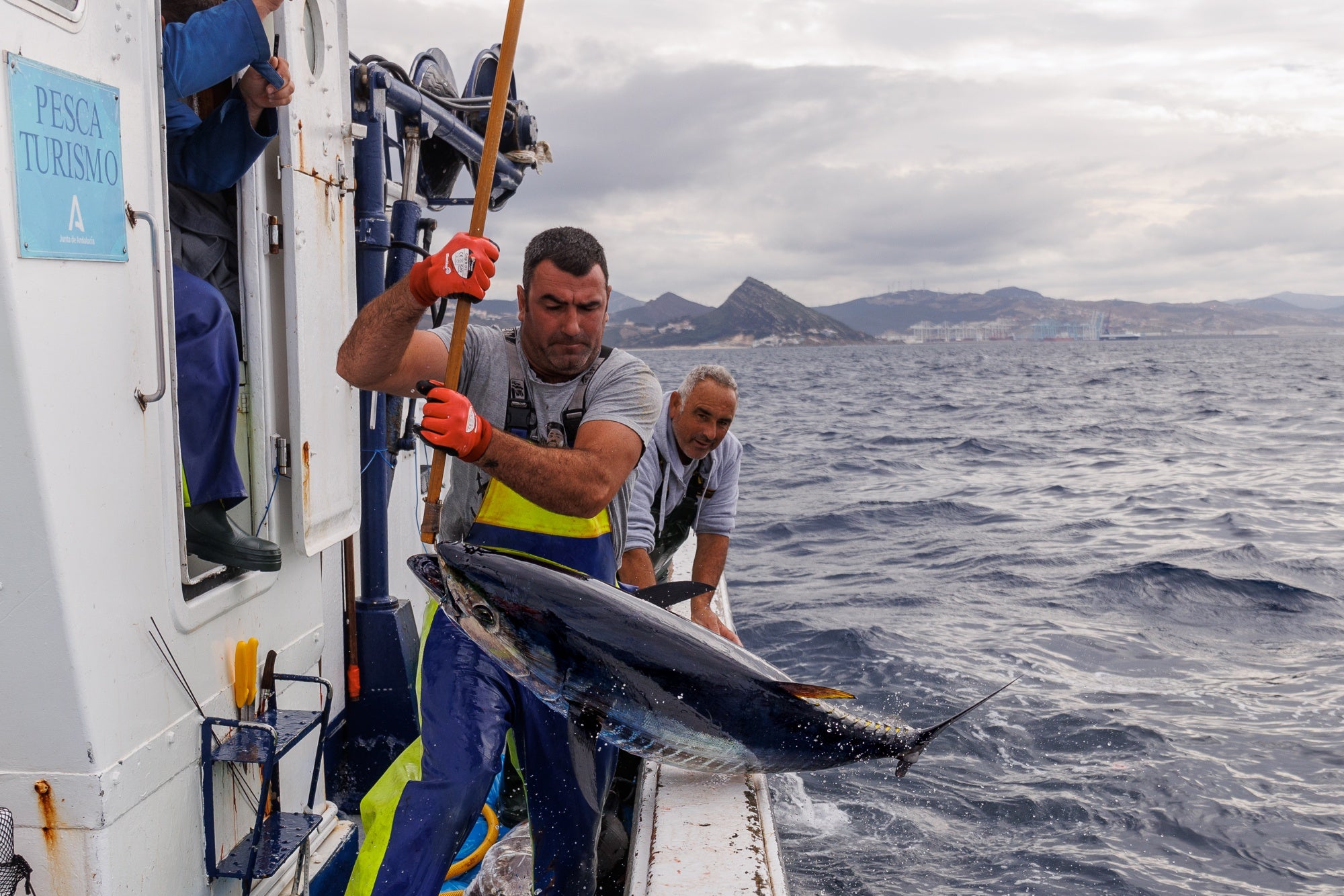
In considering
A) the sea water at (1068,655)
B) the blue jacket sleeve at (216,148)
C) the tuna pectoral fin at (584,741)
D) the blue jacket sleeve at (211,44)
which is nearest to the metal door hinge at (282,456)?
the blue jacket sleeve at (216,148)

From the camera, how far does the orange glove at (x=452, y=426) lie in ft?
8.31

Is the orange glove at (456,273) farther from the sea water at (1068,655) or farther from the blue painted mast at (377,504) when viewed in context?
the sea water at (1068,655)

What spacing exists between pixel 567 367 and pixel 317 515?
1.06 metres

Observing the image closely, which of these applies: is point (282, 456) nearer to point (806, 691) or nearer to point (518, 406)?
point (518, 406)

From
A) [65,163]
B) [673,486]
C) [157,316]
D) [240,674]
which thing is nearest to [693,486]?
[673,486]

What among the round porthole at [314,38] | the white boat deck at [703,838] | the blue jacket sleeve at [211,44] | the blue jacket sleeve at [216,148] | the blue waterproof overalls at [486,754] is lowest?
the white boat deck at [703,838]

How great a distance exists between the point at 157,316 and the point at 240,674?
1.15 metres

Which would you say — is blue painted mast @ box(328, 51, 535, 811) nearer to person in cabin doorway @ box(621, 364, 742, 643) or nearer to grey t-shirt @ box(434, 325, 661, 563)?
person in cabin doorway @ box(621, 364, 742, 643)

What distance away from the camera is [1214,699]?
7.24 meters

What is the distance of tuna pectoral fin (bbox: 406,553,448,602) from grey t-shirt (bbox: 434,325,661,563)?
56 centimetres

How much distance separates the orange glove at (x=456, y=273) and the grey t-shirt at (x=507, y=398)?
0.47m

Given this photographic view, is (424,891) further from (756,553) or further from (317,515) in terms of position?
(756,553)

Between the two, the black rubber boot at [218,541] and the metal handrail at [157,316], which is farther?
the black rubber boot at [218,541]

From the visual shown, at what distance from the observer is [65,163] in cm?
221
